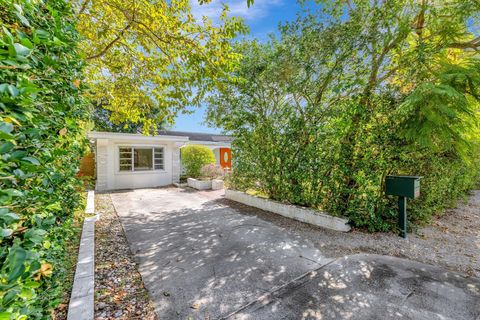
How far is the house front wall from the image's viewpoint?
10.9 meters

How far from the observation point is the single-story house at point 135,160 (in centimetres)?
1091

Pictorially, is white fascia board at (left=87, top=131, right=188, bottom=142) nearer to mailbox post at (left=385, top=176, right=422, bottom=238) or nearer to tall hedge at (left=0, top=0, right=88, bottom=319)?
tall hedge at (left=0, top=0, right=88, bottom=319)

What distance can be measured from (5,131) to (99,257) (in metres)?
3.93

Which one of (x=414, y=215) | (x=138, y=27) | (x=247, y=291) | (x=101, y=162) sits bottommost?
(x=247, y=291)

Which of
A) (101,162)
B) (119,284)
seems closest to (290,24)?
(119,284)

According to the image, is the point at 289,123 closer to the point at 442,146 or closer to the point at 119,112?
the point at 442,146

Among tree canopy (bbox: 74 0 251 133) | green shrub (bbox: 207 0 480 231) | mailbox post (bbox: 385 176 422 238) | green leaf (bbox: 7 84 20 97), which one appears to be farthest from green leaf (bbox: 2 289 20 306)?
mailbox post (bbox: 385 176 422 238)

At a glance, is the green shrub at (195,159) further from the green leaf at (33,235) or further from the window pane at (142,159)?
the green leaf at (33,235)

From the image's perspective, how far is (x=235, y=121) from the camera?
7355 mm

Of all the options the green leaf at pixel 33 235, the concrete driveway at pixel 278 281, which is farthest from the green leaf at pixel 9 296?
the concrete driveway at pixel 278 281

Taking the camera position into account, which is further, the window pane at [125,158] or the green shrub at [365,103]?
the window pane at [125,158]

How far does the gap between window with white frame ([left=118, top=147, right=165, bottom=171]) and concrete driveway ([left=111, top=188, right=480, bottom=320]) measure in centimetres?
732

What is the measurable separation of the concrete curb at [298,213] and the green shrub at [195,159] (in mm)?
5363

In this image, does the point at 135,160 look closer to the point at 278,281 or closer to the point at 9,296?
the point at 278,281
